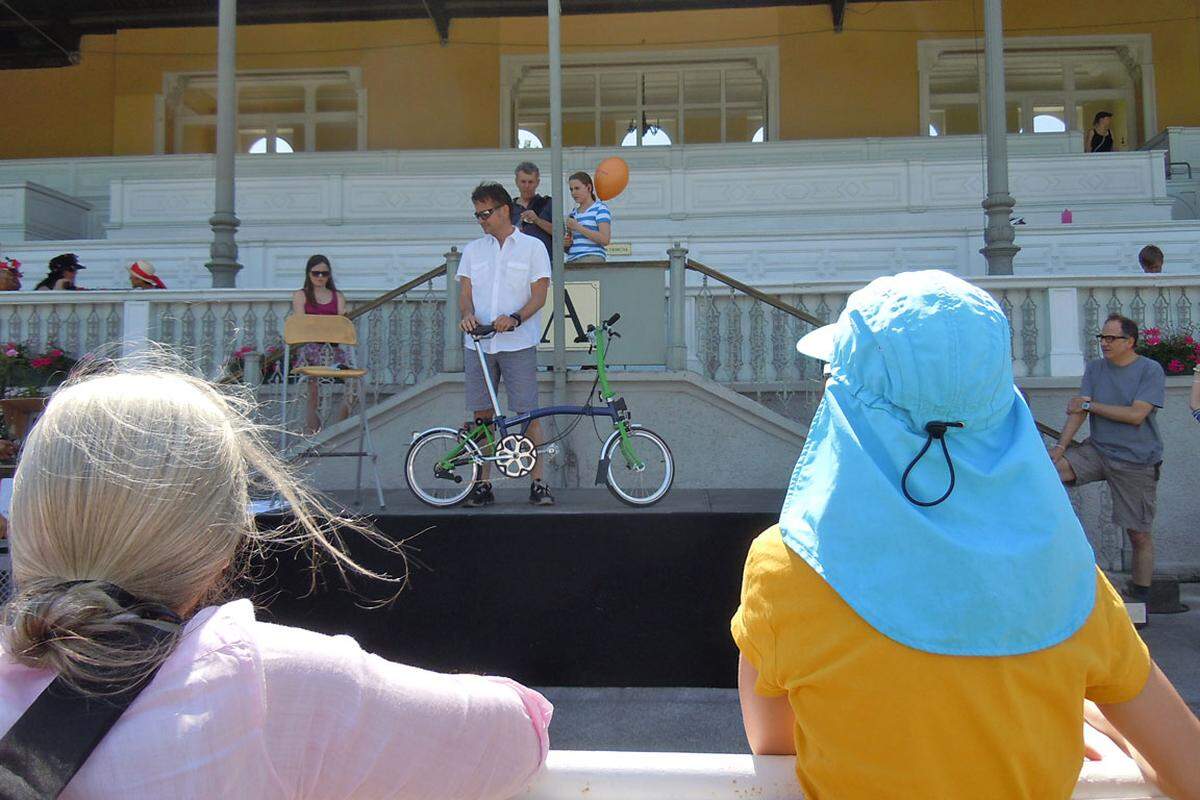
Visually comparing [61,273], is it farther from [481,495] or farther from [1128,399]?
[1128,399]

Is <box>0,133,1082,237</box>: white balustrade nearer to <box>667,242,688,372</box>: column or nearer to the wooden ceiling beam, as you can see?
the wooden ceiling beam

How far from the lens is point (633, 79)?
17.8 metres

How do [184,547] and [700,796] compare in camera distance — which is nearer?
[184,547]

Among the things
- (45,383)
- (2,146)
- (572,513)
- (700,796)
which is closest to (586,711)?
(572,513)

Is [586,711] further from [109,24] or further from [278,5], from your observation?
[109,24]

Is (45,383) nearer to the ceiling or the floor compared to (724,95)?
nearer to the floor

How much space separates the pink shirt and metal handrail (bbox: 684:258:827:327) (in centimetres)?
639

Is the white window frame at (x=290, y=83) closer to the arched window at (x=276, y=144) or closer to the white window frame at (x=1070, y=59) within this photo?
the arched window at (x=276, y=144)

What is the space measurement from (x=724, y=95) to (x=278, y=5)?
826 cm

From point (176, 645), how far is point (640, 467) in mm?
4842

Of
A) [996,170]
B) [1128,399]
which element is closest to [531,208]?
[1128,399]

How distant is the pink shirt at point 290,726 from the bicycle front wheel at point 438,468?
4.57 metres

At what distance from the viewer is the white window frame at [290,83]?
58.2 ft

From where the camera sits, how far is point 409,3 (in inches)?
665
